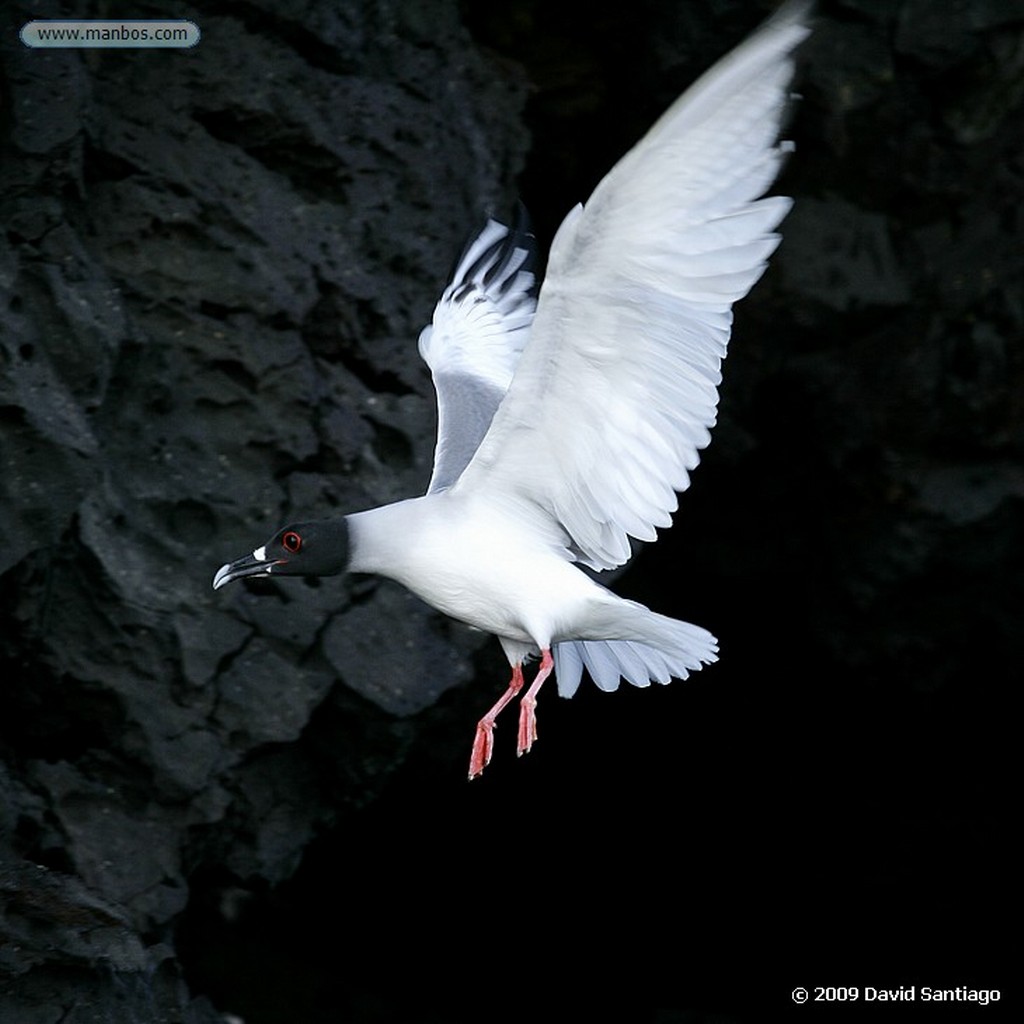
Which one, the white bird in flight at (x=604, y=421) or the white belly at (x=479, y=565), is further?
the white belly at (x=479, y=565)

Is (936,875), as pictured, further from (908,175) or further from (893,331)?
(908,175)

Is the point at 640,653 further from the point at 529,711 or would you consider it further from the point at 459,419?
the point at 459,419

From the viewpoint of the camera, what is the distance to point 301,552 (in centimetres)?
410

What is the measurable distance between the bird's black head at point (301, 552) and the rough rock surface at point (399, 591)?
0.60 m

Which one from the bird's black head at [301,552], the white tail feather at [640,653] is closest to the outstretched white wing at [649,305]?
the white tail feather at [640,653]

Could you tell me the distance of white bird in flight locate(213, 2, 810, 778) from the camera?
3.38 metres

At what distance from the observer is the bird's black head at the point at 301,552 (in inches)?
161

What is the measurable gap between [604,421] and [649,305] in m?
0.34

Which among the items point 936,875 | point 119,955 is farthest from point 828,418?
point 119,955

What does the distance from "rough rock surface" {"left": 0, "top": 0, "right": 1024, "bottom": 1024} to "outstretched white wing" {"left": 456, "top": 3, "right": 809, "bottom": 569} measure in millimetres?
1181

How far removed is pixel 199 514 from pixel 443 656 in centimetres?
89

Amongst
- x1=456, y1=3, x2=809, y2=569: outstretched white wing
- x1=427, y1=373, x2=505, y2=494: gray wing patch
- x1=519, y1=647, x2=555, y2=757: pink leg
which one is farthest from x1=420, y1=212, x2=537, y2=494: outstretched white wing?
x1=519, y1=647, x2=555, y2=757: pink leg

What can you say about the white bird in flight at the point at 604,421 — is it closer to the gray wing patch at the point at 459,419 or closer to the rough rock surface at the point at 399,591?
the gray wing patch at the point at 459,419

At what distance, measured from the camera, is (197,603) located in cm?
477
